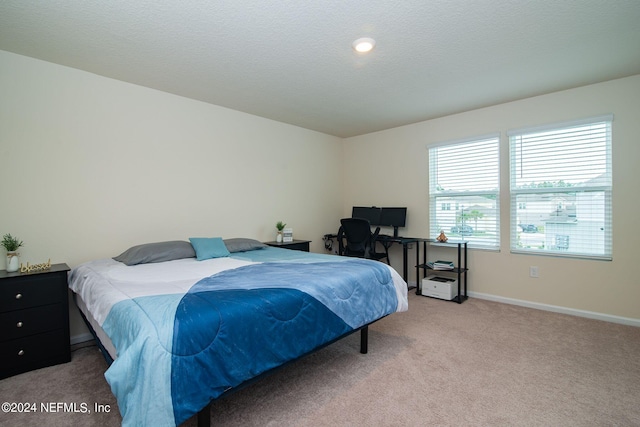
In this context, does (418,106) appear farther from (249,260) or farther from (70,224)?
(70,224)

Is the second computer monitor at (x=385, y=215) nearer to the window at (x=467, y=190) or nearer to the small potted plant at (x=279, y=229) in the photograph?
the window at (x=467, y=190)

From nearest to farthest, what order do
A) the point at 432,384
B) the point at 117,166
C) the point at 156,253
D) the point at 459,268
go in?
the point at 432,384, the point at 156,253, the point at 117,166, the point at 459,268

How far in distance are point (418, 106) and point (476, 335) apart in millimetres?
2732

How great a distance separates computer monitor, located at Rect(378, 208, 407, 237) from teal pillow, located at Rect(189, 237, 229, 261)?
259 centimetres

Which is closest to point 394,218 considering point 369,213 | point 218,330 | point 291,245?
point 369,213

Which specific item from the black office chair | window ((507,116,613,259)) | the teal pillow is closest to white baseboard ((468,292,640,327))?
window ((507,116,613,259))

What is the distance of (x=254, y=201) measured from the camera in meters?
4.37

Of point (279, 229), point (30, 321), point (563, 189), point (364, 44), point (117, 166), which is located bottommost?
point (30, 321)

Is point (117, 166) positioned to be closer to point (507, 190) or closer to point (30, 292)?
point (30, 292)

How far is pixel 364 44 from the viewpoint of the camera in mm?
2430

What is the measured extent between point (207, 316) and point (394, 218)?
3808 millimetres

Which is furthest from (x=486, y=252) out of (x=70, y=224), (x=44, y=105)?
(x=44, y=105)

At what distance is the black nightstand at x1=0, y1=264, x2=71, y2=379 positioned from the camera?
2.27m

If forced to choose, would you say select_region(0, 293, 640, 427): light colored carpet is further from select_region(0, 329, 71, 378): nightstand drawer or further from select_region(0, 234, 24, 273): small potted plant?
select_region(0, 234, 24, 273): small potted plant
